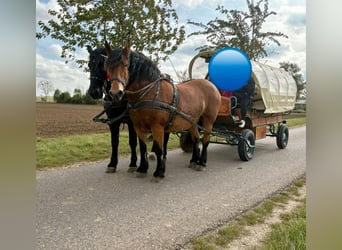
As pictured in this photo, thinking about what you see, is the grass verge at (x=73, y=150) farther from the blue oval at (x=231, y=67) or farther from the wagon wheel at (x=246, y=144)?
the blue oval at (x=231, y=67)

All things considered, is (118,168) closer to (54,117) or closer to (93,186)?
(93,186)

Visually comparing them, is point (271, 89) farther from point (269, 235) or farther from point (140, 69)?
point (269, 235)

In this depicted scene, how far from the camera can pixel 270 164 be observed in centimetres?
498

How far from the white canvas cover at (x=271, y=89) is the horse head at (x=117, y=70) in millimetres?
3175

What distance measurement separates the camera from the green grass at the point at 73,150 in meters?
4.76

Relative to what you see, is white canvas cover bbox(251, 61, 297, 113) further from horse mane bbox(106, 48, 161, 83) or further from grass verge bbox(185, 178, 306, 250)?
grass verge bbox(185, 178, 306, 250)

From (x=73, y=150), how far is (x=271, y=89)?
451 centimetres

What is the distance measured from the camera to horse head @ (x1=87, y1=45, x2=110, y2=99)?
11.9ft

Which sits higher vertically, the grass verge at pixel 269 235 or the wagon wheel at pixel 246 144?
the wagon wheel at pixel 246 144

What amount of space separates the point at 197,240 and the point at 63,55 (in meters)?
4.91

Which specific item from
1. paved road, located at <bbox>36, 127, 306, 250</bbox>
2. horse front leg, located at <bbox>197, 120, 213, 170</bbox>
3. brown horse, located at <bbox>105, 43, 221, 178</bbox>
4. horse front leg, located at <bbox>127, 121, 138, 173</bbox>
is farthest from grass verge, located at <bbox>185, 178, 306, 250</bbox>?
horse front leg, located at <bbox>127, 121, 138, 173</bbox>

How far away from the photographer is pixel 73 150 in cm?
543

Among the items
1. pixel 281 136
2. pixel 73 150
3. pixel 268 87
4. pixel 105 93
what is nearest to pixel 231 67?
pixel 268 87

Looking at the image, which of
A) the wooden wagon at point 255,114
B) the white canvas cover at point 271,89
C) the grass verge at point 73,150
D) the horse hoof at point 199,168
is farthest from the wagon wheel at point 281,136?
the horse hoof at point 199,168
